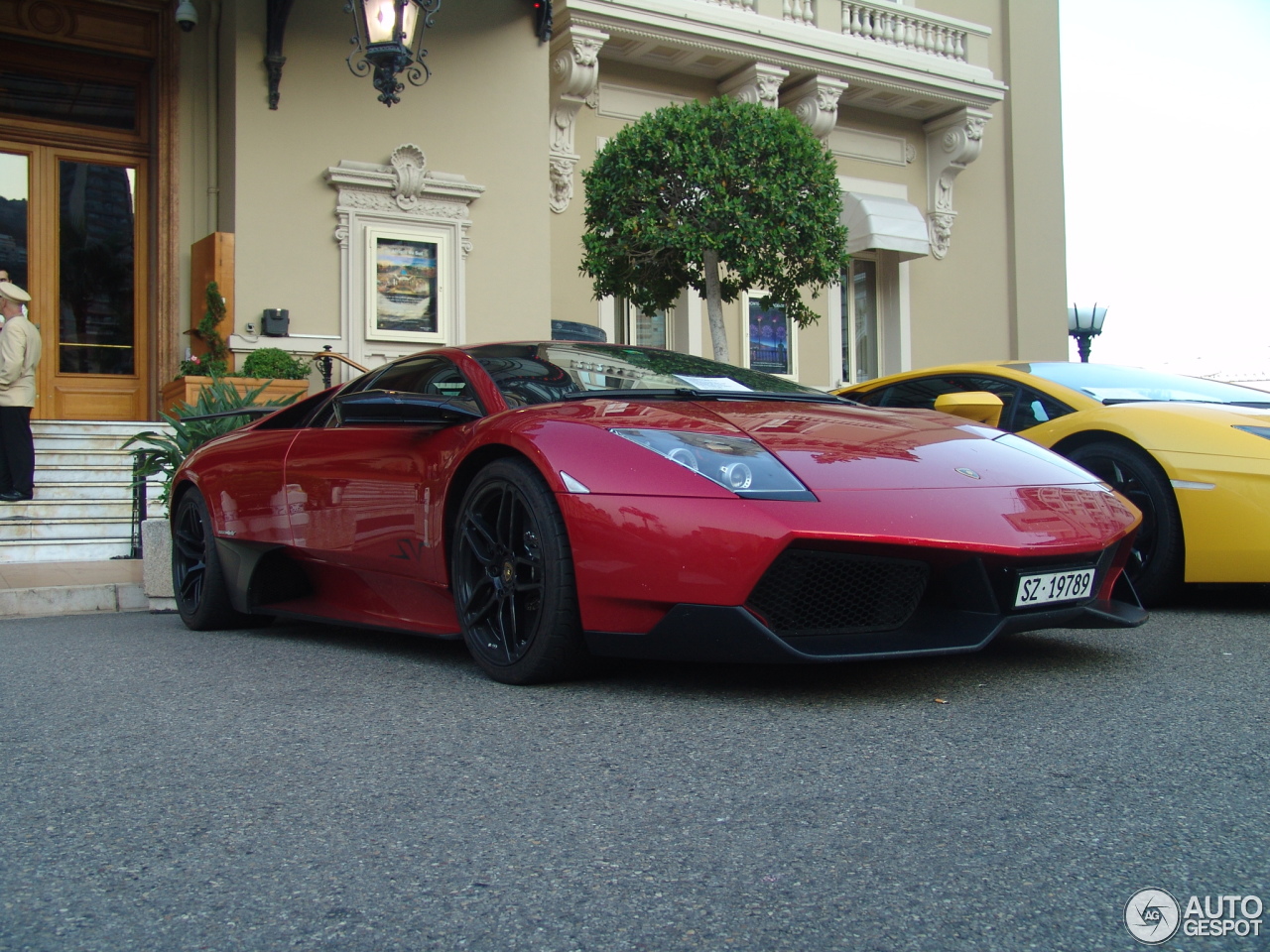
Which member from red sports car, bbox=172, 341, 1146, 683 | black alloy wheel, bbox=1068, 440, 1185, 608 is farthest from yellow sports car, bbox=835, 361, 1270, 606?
red sports car, bbox=172, 341, 1146, 683

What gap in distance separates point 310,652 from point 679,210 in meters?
7.99

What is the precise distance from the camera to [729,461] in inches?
118

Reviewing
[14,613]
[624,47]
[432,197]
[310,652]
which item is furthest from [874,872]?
[624,47]

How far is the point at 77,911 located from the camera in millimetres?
1694

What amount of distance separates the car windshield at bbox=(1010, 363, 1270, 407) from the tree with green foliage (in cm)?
571

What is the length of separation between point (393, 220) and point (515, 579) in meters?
9.38

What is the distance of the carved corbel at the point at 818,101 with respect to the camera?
50.1 ft

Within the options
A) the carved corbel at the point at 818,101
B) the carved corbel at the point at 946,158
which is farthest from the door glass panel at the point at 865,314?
the carved corbel at the point at 818,101

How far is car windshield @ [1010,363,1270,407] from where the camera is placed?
5.29m

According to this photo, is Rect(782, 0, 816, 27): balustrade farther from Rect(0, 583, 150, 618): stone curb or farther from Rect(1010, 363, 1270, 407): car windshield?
Rect(0, 583, 150, 618): stone curb

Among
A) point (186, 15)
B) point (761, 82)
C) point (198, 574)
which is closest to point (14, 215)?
point (186, 15)

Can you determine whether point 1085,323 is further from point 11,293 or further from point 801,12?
point 11,293

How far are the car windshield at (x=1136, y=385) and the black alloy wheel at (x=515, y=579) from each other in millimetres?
3135

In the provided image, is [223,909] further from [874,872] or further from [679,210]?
[679,210]
